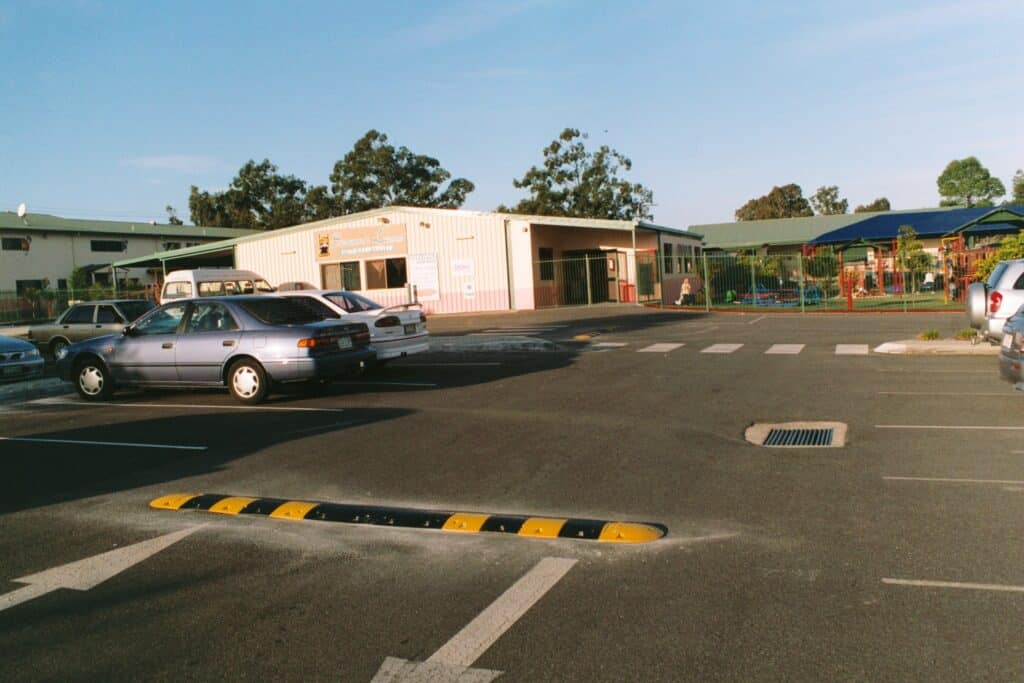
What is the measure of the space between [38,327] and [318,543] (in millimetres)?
19948

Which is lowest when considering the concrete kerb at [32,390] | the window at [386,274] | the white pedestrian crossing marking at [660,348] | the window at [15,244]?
the white pedestrian crossing marking at [660,348]

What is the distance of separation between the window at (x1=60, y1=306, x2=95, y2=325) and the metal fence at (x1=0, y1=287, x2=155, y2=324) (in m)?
21.4

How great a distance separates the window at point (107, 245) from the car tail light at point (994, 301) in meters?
54.8

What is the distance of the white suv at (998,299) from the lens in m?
14.7

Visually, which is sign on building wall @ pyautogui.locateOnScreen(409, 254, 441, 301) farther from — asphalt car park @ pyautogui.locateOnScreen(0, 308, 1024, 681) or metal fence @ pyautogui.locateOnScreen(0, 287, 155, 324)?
asphalt car park @ pyautogui.locateOnScreen(0, 308, 1024, 681)

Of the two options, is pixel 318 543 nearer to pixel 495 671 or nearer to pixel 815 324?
pixel 495 671

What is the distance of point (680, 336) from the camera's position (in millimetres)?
21984

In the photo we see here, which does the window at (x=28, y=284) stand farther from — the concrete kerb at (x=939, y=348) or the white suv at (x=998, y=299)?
the white suv at (x=998, y=299)

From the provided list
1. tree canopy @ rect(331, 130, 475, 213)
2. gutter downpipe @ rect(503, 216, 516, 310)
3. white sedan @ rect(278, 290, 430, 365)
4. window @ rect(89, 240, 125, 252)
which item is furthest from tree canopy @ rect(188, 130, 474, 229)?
white sedan @ rect(278, 290, 430, 365)

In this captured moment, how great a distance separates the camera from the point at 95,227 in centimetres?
5800

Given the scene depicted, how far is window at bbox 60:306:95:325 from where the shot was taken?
22.5 meters

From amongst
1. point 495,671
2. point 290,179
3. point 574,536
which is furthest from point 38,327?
point 290,179

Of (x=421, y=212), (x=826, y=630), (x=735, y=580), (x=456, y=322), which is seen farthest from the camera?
(x=421, y=212)

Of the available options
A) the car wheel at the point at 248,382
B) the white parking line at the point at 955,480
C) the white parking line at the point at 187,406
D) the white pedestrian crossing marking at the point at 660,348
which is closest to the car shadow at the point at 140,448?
the white parking line at the point at 187,406
